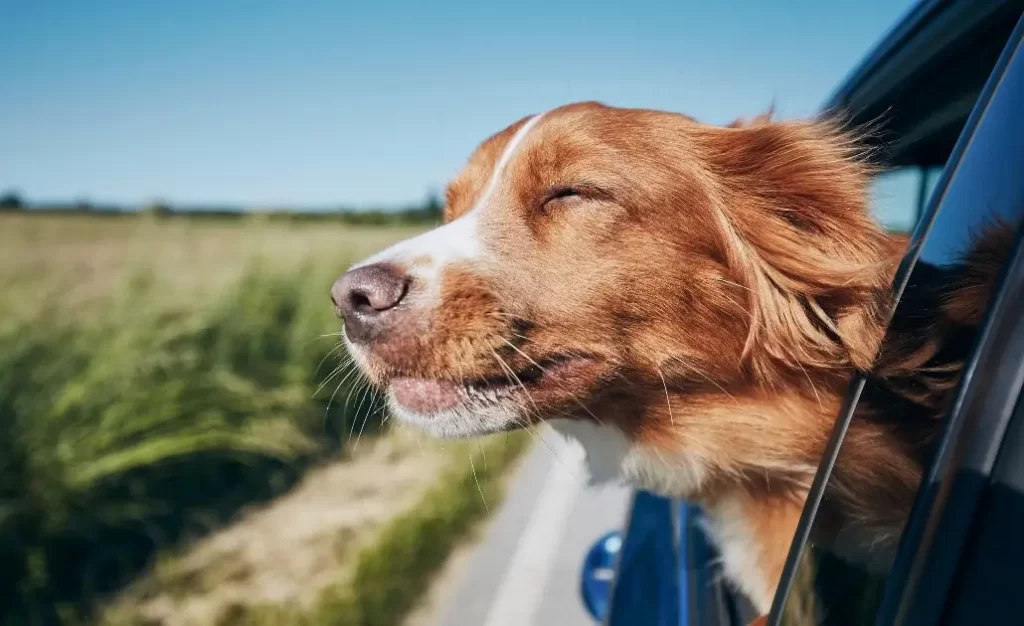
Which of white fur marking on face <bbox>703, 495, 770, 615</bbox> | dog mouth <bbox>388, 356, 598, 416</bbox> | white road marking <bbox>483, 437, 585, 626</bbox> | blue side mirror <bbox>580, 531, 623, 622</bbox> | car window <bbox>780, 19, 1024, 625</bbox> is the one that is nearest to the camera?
car window <bbox>780, 19, 1024, 625</bbox>

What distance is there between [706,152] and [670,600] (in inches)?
42.0

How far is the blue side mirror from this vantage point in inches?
85.0

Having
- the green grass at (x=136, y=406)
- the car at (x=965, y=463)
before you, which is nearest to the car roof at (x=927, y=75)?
the car at (x=965, y=463)

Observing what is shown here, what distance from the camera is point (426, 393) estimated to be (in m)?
1.72

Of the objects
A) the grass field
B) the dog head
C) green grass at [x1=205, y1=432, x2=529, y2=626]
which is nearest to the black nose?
the dog head

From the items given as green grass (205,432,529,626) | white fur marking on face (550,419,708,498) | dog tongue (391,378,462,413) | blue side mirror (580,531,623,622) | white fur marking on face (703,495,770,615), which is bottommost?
green grass (205,432,529,626)

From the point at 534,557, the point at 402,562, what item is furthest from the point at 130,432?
the point at 534,557

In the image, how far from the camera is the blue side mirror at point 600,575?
2.16m

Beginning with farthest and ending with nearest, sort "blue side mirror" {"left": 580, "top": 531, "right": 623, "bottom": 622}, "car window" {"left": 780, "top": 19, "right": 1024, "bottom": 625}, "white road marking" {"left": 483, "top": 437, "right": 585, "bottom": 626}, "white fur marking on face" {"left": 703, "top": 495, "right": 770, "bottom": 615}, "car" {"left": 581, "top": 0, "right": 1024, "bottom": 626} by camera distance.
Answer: "white road marking" {"left": 483, "top": 437, "right": 585, "bottom": 626} → "blue side mirror" {"left": 580, "top": 531, "right": 623, "bottom": 622} → "white fur marking on face" {"left": 703, "top": 495, "right": 770, "bottom": 615} → "car window" {"left": 780, "top": 19, "right": 1024, "bottom": 625} → "car" {"left": 581, "top": 0, "right": 1024, "bottom": 626}

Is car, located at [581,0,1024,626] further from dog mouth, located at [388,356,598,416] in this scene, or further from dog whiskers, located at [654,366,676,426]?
dog mouth, located at [388,356,598,416]

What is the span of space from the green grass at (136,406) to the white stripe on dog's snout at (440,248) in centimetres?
331

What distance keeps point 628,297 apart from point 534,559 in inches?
135

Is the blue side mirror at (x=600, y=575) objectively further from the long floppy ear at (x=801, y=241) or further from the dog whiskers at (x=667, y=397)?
the long floppy ear at (x=801, y=241)

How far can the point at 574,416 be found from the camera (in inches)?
69.7
